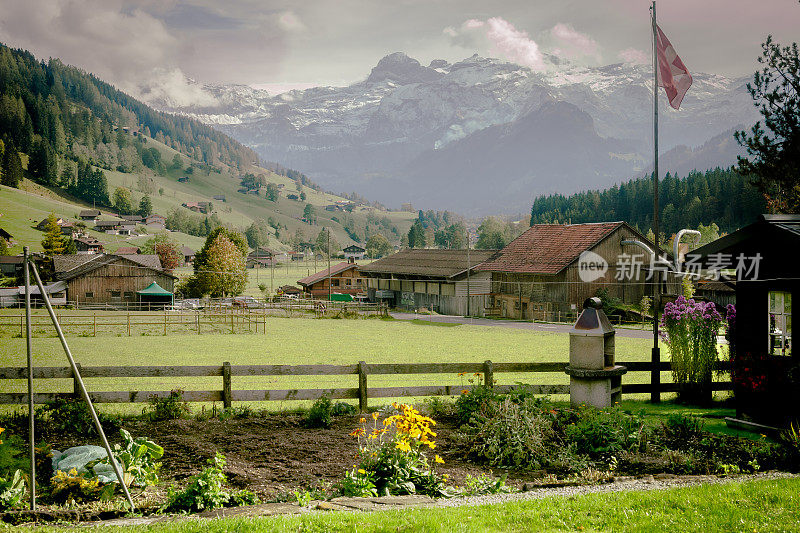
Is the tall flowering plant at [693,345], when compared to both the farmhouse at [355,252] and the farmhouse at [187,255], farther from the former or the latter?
the farmhouse at [355,252]

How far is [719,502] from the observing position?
5574 mm

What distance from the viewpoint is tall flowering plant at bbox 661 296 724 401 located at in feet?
39.4

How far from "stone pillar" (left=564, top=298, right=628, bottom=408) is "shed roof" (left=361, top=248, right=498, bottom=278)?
1710 inches

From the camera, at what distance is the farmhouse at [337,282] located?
71188 millimetres

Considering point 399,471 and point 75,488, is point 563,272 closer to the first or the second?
point 399,471

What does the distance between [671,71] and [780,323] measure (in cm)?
839

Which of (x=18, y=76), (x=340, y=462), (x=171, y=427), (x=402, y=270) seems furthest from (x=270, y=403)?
(x=402, y=270)

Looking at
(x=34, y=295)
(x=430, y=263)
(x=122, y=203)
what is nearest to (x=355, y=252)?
(x=122, y=203)

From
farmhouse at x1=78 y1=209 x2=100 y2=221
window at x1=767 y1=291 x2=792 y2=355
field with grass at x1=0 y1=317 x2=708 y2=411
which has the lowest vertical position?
field with grass at x1=0 y1=317 x2=708 y2=411

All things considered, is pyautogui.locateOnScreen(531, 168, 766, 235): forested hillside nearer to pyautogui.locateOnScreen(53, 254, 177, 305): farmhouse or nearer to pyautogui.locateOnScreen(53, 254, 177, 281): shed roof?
pyautogui.locateOnScreen(53, 254, 177, 305): farmhouse

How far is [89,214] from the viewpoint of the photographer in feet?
278

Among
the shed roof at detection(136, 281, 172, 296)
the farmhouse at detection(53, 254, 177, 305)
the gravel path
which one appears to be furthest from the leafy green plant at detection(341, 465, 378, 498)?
the shed roof at detection(136, 281, 172, 296)

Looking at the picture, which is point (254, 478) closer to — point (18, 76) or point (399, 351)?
point (399, 351)

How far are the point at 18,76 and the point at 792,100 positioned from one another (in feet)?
108
